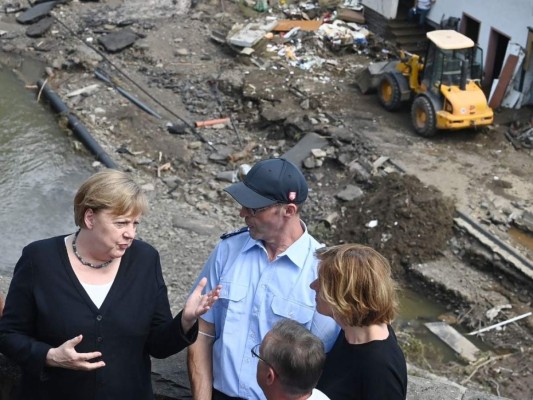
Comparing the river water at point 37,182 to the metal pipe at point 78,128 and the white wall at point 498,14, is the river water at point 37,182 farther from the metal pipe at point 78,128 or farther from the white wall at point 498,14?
the white wall at point 498,14

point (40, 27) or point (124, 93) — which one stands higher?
point (124, 93)

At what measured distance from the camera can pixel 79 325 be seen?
3377mm

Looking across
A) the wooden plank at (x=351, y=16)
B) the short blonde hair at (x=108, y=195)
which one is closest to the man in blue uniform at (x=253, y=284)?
the short blonde hair at (x=108, y=195)

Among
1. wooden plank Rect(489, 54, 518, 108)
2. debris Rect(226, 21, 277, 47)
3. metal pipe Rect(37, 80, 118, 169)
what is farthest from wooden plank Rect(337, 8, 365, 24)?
metal pipe Rect(37, 80, 118, 169)

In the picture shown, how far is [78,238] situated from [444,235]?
8.41 meters

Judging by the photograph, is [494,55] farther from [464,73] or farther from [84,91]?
[84,91]

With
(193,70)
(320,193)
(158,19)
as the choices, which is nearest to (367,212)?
Result: (320,193)

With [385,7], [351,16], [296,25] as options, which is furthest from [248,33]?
[385,7]

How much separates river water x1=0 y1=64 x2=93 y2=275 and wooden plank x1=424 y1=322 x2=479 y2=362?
17.7 feet

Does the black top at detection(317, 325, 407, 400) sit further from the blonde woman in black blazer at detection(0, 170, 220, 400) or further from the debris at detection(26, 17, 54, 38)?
the debris at detection(26, 17, 54, 38)

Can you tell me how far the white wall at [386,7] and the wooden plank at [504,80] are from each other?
13.2 ft

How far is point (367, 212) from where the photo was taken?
11641 millimetres

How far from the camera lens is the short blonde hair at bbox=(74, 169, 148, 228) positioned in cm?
339

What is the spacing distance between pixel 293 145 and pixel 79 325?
415 inches
